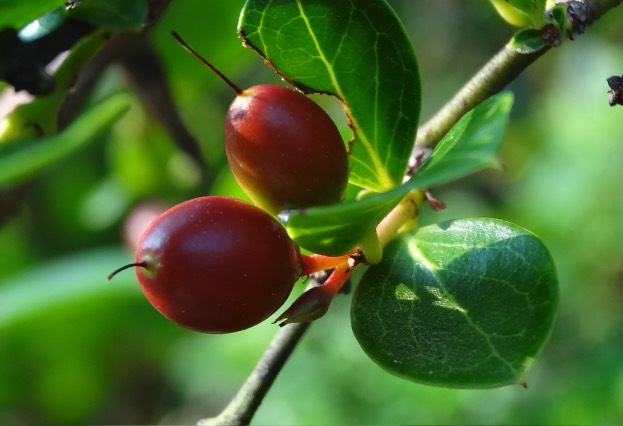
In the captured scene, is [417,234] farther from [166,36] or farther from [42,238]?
[42,238]

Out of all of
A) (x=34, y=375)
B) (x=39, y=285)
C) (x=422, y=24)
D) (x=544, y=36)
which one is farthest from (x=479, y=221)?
(x=422, y=24)

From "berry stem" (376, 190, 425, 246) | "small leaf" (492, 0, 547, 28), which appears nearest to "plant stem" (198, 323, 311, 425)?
"berry stem" (376, 190, 425, 246)

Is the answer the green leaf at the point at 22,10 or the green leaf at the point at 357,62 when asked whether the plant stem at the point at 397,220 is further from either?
the green leaf at the point at 22,10

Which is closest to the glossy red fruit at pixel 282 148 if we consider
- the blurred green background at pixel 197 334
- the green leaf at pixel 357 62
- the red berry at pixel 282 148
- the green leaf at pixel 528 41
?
the red berry at pixel 282 148

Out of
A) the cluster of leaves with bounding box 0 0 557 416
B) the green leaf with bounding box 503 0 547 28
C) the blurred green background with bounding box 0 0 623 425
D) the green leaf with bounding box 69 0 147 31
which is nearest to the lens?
the cluster of leaves with bounding box 0 0 557 416

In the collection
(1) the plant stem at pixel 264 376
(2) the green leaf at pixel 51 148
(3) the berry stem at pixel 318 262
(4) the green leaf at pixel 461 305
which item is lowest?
(1) the plant stem at pixel 264 376

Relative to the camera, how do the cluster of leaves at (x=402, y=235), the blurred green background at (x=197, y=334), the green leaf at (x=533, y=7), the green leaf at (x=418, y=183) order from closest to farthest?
the green leaf at (x=418, y=183), the cluster of leaves at (x=402, y=235), the green leaf at (x=533, y=7), the blurred green background at (x=197, y=334)

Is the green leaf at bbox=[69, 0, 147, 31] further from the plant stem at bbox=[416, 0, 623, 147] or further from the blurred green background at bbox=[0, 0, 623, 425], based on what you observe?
the blurred green background at bbox=[0, 0, 623, 425]

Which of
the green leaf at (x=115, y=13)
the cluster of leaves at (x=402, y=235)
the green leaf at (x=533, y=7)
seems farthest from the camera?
the green leaf at (x=115, y=13)
